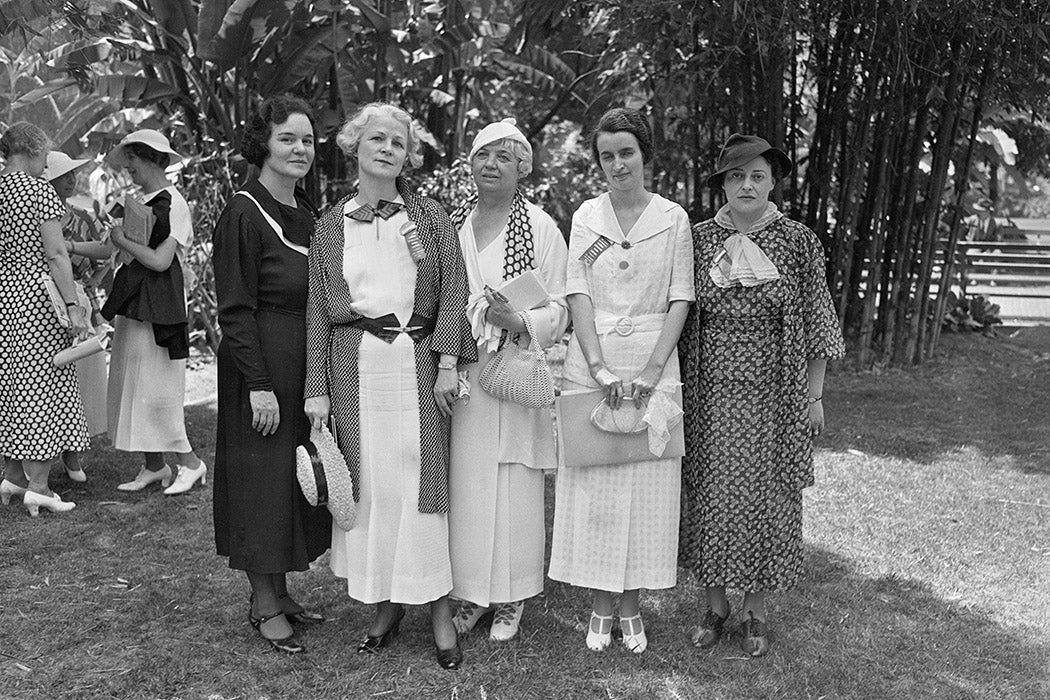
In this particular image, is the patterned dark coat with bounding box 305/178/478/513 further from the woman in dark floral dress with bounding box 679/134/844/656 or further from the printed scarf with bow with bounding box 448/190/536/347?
the woman in dark floral dress with bounding box 679/134/844/656

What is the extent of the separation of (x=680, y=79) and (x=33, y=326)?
14.6 ft

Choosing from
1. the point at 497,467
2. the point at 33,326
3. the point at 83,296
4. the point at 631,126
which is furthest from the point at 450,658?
the point at 83,296

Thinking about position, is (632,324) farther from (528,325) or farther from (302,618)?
(302,618)

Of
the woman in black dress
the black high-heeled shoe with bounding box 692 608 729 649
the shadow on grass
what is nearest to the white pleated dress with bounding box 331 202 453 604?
the woman in black dress

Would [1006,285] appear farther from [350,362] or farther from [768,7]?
[350,362]

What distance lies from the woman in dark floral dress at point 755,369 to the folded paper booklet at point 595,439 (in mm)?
148

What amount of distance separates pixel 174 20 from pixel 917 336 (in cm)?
633

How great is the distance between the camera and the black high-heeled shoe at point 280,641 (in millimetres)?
3492

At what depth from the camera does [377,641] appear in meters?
3.48

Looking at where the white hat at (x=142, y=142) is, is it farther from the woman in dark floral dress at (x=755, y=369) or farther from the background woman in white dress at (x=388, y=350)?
the woman in dark floral dress at (x=755, y=369)

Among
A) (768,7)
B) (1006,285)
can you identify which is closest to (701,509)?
(768,7)

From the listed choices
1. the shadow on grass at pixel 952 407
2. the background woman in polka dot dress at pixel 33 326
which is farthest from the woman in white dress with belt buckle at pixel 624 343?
the shadow on grass at pixel 952 407

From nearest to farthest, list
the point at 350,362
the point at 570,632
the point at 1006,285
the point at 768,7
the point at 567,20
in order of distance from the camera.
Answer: the point at 350,362, the point at 570,632, the point at 768,7, the point at 567,20, the point at 1006,285

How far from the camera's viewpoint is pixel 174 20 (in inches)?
319
